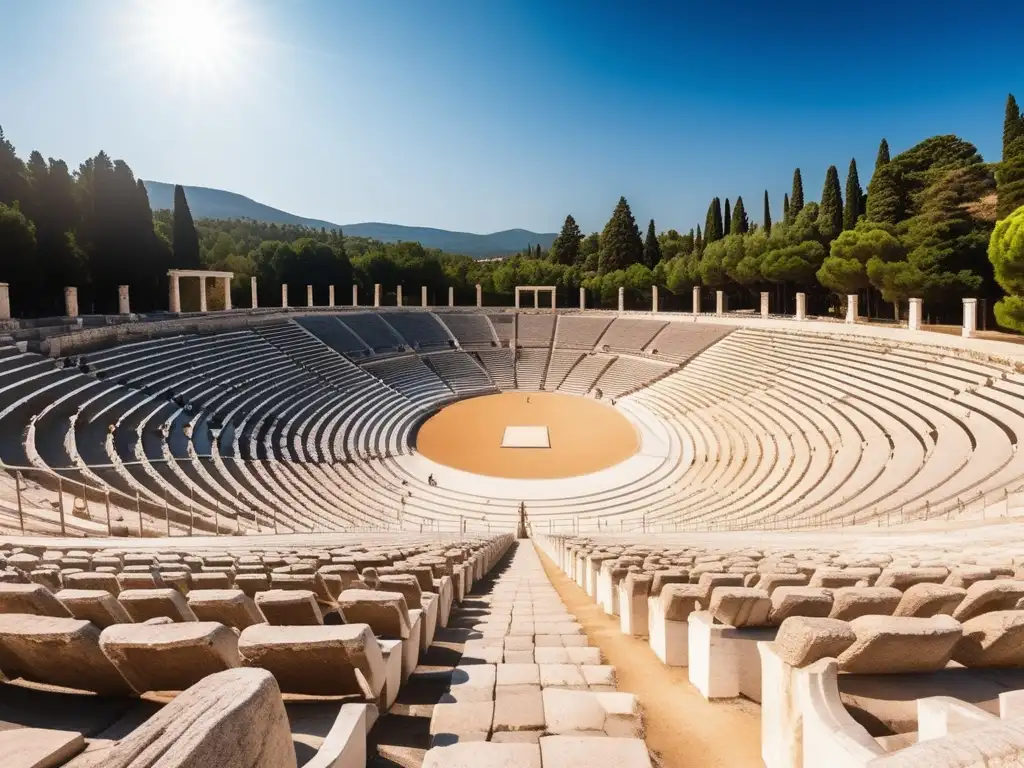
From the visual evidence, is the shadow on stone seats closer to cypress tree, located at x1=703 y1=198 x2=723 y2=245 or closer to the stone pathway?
the stone pathway

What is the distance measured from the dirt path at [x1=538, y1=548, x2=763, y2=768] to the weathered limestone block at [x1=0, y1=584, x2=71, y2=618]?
3.17m

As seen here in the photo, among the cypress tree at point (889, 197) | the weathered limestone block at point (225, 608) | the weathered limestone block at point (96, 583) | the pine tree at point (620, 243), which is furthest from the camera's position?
the pine tree at point (620, 243)

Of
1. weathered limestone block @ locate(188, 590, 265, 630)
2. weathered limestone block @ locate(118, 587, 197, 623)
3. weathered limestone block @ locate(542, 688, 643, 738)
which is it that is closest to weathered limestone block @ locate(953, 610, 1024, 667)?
weathered limestone block @ locate(542, 688, 643, 738)

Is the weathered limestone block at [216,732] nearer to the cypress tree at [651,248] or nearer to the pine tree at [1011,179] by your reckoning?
the pine tree at [1011,179]

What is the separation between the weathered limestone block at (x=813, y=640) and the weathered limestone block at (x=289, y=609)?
7.82ft

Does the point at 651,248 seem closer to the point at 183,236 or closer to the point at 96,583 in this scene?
the point at 183,236

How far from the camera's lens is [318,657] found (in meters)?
2.76

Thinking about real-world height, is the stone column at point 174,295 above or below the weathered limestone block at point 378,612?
above

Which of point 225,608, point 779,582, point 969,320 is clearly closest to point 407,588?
point 225,608

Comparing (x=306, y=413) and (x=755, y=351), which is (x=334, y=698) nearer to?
(x=306, y=413)

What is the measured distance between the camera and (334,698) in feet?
9.71

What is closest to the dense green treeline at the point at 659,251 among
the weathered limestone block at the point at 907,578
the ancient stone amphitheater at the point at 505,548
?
the ancient stone amphitheater at the point at 505,548

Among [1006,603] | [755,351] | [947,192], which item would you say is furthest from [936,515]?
[947,192]

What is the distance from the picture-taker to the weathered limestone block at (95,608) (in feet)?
10.3
